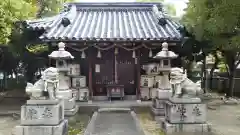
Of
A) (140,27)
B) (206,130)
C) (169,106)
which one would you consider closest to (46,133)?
(169,106)

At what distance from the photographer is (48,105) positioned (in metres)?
9.19

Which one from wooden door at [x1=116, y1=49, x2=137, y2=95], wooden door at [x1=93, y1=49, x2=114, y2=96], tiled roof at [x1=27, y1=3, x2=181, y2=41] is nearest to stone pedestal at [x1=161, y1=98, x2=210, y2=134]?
tiled roof at [x1=27, y1=3, x2=181, y2=41]

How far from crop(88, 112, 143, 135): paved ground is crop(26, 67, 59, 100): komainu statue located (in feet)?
6.32

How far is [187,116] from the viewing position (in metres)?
9.61

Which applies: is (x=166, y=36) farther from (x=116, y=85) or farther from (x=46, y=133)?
(x=46, y=133)

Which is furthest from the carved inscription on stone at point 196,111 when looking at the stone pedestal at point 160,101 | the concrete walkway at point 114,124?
the stone pedestal at point 160,101

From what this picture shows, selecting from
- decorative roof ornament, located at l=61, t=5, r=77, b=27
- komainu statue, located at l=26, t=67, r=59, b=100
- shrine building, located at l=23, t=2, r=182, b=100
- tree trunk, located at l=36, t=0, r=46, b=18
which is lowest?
komainu statue, located at l=26, t=67, r=59, b=100

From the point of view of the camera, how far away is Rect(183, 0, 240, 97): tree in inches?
403

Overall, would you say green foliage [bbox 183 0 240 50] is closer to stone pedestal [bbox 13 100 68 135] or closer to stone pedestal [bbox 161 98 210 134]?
stone pedestal [bbox 161 98 210 134]

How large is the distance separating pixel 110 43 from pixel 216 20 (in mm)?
6093

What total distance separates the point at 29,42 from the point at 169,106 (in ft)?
35.9

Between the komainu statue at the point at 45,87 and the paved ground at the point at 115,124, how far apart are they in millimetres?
1925

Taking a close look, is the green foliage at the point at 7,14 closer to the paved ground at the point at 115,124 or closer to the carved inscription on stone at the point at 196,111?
the paved ground at the point at 115,124

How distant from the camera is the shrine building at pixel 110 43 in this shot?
49.1 feet
